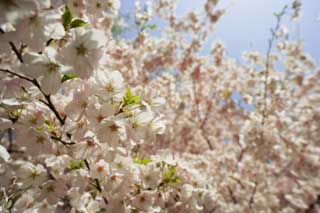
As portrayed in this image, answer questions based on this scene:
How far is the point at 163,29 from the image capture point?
30.8 feet

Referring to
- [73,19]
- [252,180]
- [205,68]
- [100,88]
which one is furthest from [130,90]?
[205,68]

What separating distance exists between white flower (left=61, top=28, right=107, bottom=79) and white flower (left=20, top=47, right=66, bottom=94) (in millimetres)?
48

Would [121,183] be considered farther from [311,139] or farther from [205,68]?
[205,68]

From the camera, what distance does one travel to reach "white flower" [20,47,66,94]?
1.34 metres

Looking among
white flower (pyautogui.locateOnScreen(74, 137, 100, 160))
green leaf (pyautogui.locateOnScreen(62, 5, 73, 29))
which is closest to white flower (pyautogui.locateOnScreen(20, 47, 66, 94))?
green leaf (pyautogui.locateOnScreen(62, 5, 73, 29))

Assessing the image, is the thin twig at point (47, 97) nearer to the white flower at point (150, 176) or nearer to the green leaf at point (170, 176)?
the white flower at point (150, 176)

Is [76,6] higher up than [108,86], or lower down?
higher up

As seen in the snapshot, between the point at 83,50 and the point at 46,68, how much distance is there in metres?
0.17

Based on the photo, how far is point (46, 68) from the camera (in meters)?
1.39

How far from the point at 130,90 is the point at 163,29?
7.94 meters

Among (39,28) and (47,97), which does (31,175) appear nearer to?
(47,97)

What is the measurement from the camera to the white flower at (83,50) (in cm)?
138

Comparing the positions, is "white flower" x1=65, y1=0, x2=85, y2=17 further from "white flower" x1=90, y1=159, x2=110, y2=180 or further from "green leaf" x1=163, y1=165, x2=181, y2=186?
"green leaf" x1=163, y1=165, x2=181, y2=186

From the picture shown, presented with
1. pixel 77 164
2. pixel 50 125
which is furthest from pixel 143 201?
pixel 50 125
